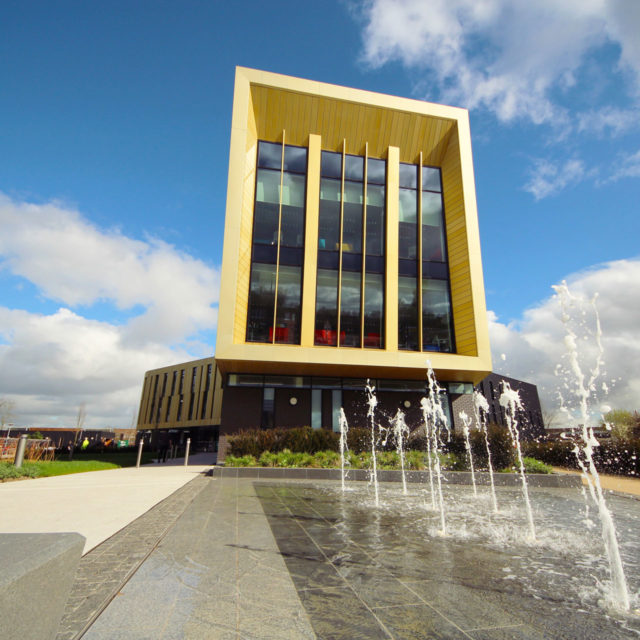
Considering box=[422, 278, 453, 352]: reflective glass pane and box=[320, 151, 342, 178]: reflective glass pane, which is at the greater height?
box=[320, 151, 342, 178]: reflective glass pane

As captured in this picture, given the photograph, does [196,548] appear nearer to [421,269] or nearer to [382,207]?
[421,269]

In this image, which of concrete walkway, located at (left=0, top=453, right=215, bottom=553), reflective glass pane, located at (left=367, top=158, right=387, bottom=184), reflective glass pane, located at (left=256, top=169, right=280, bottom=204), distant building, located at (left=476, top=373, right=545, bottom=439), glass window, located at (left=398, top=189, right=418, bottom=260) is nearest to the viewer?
concrete walkway, located at (left=0, top=453, right=215, bottom=553)

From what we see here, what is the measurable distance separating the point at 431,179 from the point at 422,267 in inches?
242

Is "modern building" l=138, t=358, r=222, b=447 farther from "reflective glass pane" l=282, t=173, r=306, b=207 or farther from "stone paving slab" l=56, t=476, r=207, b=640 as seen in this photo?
"stone paving slab" l=56, t=476, r=207, b=640

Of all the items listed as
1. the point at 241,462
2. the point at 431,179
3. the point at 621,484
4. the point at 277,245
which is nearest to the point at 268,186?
the point at 277,245

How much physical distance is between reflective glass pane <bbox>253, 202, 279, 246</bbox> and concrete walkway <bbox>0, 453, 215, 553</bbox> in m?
12.4

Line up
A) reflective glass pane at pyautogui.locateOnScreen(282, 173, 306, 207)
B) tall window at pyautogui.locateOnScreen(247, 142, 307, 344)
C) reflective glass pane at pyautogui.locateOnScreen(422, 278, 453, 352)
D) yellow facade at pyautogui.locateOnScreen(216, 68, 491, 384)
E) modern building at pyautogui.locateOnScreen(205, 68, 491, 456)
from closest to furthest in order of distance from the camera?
yellow facade at pyautogui.locateOnScreen(216, 68, 491, 384)
modern building at pyautogui.locateOnScreen(205, 68, 491, 456)
tall window at pyautogui.locateOnScreen(247, 142, 307, 344)
reflective glass pane at pyautogui.locateOnScreen(422, 278, 453, 352)
reflective glass pane at pyautogui.locateOnScreen(282, 173, 306, 207)

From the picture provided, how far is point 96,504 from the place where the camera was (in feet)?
25.0

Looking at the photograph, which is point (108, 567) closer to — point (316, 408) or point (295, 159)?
point (316, 408)

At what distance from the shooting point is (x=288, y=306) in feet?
62.3

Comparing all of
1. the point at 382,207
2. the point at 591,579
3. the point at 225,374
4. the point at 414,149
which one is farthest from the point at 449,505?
the point at 414,149

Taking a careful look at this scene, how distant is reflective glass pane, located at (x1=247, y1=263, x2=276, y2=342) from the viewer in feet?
60.7

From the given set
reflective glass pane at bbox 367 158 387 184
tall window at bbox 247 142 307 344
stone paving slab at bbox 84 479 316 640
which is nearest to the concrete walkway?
stone paving slab at bbox 84 479 316 640

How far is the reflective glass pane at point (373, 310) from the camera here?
19.2 metres
